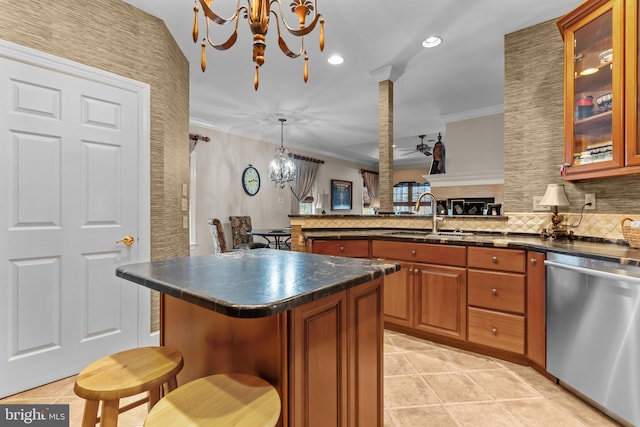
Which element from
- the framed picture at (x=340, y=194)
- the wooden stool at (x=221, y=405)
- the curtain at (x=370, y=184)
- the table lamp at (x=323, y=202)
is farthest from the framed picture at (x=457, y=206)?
the wooden stool at (x=221, y=405)

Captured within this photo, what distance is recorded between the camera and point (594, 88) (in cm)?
212

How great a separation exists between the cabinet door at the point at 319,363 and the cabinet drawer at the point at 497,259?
1631 millimetres

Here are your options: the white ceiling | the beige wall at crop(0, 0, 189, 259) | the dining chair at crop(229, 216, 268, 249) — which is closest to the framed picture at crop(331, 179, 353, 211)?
the white ceiling

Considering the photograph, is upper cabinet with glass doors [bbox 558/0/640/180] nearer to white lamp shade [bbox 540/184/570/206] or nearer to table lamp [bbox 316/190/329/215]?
white lamp shade [bbox 540/184/570/206]

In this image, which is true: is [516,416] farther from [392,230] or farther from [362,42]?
[362,42]

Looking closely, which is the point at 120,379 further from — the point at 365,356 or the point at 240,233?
the point at 240,233

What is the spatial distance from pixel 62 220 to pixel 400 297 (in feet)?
8.58

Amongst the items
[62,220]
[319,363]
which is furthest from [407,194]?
[319,363]

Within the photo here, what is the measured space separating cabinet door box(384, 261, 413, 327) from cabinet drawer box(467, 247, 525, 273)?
51 centimetres

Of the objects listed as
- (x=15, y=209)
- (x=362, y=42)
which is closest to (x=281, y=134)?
(x=362, y=42)

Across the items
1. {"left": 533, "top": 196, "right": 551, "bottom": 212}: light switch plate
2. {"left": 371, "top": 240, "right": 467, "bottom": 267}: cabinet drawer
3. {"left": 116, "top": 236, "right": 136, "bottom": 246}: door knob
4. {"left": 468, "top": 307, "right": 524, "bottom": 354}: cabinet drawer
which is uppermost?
{"left": 533, "top": 196, "right": 551, "bottom": 212}: light switch plate

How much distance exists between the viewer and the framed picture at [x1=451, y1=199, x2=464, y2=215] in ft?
17.5

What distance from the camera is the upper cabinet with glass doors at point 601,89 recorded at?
1.85 metres

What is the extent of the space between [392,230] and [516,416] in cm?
189
